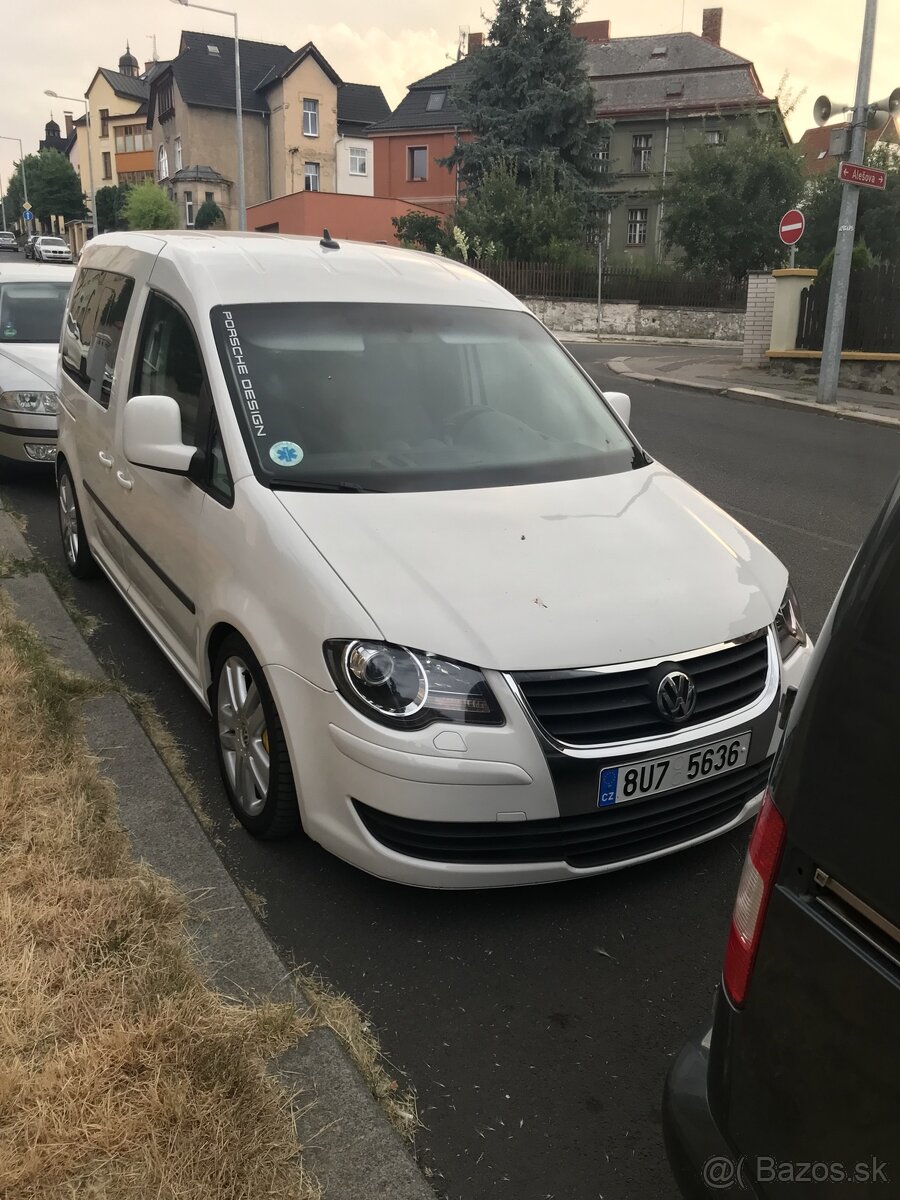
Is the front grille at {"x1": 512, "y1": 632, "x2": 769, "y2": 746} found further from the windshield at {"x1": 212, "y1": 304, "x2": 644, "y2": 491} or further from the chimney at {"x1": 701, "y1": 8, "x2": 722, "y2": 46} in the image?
the chimney at {"x1": 701, "y1": 8, "x2": 722, "y2": 46}

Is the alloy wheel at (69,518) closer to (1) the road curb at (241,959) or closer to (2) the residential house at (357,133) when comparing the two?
(1) the road curb at (241,959)

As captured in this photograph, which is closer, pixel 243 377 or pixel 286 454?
pixel 286 454

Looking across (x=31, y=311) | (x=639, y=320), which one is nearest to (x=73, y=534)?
(x=31, y=311)

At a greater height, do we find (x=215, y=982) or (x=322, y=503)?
(x=322, y=503)

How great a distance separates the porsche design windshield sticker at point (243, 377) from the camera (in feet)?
11.9

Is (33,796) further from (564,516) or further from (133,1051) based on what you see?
(564,516)

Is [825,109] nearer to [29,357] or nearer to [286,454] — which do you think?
[29,357]

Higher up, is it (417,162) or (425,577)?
(417,162)

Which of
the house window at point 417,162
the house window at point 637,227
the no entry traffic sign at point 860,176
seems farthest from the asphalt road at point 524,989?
the house window at point 417,162

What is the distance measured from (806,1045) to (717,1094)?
268 millimetres

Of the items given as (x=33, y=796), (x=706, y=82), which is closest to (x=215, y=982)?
(x=33, y=796)

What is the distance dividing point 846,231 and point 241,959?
604 inches

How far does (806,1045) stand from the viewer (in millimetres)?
1396

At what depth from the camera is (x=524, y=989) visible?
282cm
